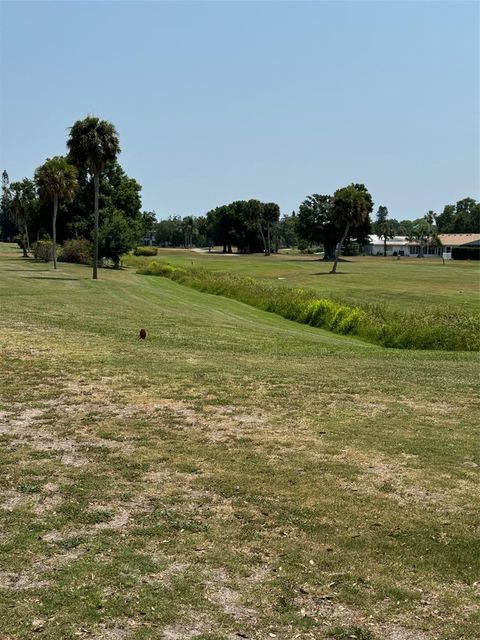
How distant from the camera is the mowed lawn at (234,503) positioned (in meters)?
4.84

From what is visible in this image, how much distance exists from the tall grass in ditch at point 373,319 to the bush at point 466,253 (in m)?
82.6

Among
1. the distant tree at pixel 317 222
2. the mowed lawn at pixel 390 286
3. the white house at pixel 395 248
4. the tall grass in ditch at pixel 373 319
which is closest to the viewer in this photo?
the tall grass in ditch at pixel 373 319

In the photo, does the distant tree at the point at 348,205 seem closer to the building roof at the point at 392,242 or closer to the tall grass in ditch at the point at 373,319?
the tall grass in ditch at the point at 373,319

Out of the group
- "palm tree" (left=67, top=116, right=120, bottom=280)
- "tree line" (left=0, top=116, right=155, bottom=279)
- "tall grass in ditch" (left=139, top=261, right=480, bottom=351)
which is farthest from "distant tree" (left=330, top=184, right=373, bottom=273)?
"palm tree" (left=67, top=116, right=120, bottom=280)

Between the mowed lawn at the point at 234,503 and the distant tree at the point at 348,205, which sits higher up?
the distant tree at the point at 348,205

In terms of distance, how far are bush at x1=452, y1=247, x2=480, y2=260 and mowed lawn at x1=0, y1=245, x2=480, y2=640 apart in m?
114

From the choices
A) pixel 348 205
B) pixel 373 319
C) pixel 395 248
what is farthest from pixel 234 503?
pixel 395 248

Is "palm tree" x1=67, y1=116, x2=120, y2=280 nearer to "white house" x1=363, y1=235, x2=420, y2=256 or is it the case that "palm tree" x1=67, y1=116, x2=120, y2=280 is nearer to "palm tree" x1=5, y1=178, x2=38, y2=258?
"palm tree" x1=5, y1=178, x2=38, y2=258

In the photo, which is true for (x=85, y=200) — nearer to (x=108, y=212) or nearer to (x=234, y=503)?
(x=108, y=212)

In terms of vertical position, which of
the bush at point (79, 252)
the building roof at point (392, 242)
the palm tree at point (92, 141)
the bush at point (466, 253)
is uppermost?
the palm tree at point (92, 141)

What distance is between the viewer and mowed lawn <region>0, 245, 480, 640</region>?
4836 millimetres

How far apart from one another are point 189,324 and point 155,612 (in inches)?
785

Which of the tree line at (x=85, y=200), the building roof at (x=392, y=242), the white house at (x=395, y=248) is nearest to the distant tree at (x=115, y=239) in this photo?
the tree line at (x=85, y=200)

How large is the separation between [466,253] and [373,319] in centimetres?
10215
